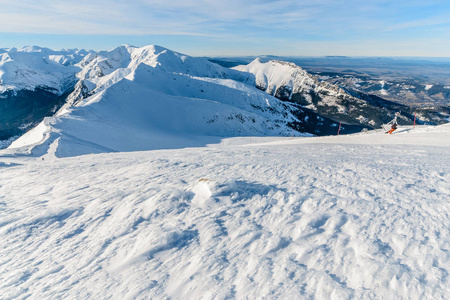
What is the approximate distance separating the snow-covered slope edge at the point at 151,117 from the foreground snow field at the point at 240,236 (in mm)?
32464

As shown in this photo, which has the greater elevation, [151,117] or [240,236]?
[240,236]

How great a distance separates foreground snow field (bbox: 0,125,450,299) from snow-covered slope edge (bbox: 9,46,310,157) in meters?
32.5

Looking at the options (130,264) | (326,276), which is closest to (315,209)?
(326,276)

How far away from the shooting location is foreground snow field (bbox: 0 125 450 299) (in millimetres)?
4719

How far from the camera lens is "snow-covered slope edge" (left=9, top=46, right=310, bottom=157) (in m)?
44.3

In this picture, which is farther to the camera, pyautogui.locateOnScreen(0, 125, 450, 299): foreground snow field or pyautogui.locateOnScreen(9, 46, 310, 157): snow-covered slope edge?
pyautogui.locateOnScreen(9, 46, 310, 157): snow-covered slope edge

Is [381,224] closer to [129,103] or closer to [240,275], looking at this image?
[240,275]

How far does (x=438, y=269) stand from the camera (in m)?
4.69

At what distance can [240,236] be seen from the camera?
6.11 metres

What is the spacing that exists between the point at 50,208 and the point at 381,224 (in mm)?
10762

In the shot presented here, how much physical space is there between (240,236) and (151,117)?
82.9 metres

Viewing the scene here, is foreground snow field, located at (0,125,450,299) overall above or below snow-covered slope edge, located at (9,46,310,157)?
above

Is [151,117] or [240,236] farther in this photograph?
[151,117]

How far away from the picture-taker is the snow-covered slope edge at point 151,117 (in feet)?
145
